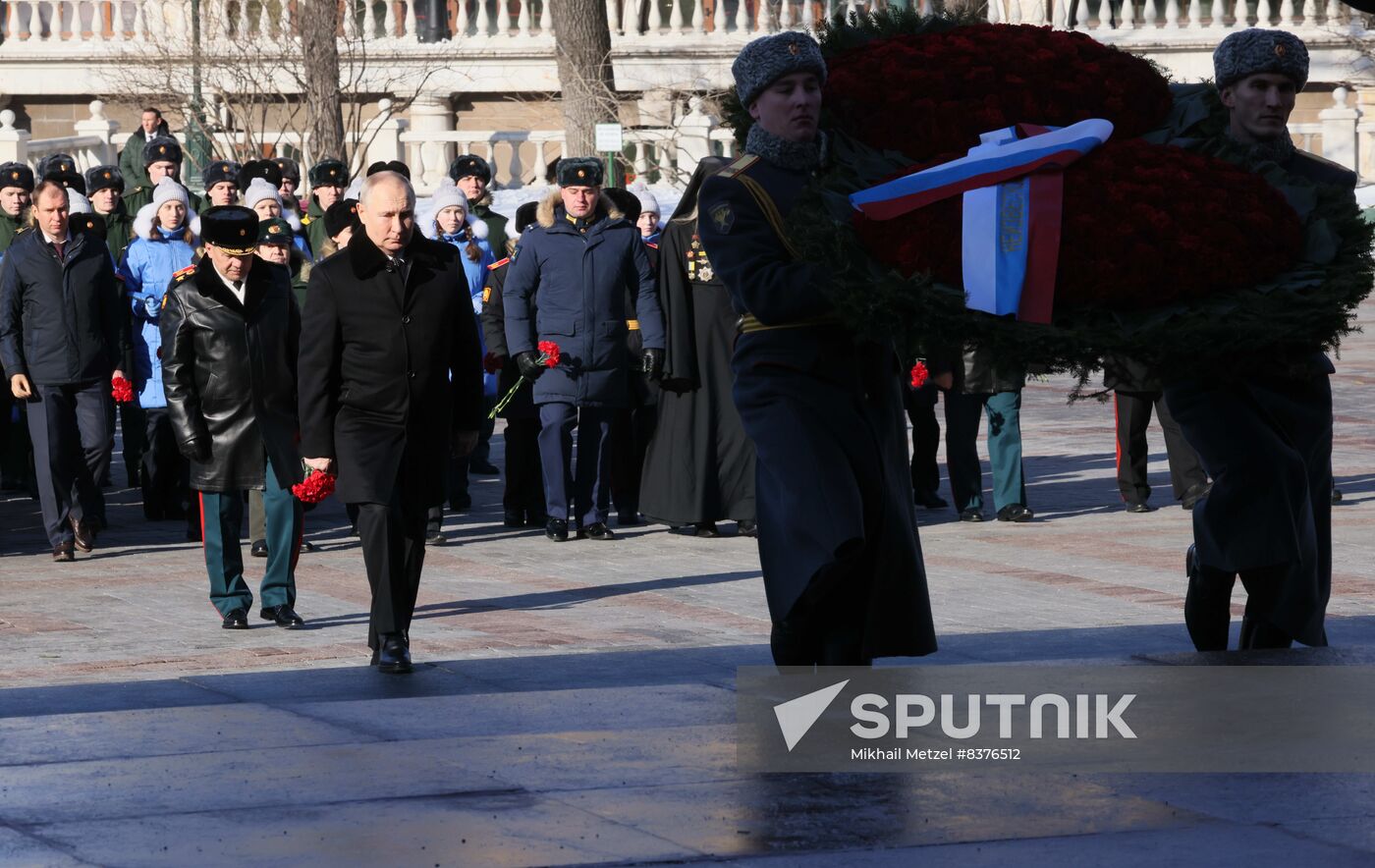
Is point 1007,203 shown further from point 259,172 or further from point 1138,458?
point 259,172

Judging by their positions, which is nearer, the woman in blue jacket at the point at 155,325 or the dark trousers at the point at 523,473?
the dark trousers at the point at 523,473

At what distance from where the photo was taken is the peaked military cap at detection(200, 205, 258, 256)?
10.6 m

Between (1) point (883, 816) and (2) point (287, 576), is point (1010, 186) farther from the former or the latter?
(2) point (287, 576)

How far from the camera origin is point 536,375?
13.0 m

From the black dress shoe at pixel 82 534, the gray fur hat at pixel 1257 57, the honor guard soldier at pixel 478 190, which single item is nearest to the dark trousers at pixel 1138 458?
the honor guard soldier at pixel 478 190

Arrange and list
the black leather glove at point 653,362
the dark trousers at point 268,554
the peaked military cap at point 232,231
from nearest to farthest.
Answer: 1. the dark trousers at point 268,554
2. the peaked military cap at point 232,231
3. the black leather glove at point 653,362

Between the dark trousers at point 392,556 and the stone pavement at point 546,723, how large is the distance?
21 cm

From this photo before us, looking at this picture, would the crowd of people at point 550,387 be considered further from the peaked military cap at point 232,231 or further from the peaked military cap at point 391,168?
the peaked military cap at point 391,168

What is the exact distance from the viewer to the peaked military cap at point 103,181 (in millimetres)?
16359

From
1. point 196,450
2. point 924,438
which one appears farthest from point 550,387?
point 196,450

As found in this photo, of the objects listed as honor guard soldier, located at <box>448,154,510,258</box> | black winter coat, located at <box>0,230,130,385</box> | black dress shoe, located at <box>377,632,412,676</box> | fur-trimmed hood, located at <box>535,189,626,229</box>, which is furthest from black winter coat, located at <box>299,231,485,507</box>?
honor guard soldier, located at <box>448,154,510,258</box>

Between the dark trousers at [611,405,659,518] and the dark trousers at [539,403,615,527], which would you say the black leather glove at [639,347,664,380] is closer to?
the dark trousers at [539,403,615,527]

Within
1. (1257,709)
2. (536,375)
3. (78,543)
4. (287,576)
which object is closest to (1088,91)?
(1257,709)

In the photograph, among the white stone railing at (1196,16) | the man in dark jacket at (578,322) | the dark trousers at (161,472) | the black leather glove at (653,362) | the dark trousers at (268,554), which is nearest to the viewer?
the dark trousers at (268,554)
